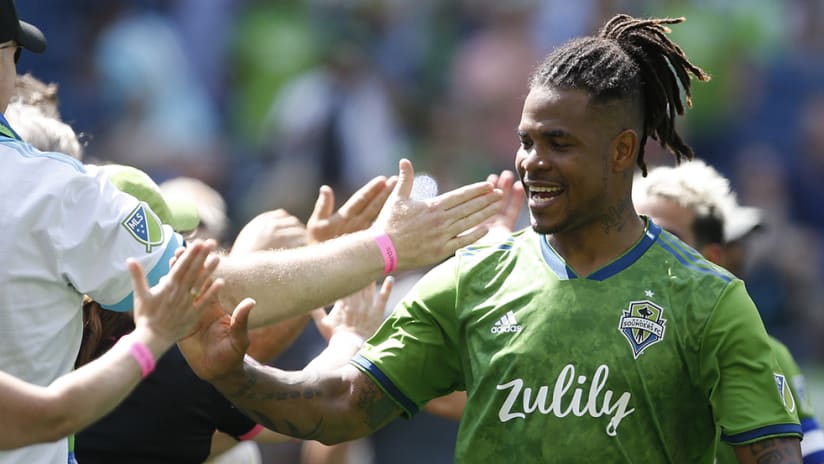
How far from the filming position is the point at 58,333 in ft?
11.0

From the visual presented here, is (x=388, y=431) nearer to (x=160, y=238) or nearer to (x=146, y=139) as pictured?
(x=146, y=139)

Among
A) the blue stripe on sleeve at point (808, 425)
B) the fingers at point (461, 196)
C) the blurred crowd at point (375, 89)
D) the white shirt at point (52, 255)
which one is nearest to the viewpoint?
the white shirt at point (52, 255)

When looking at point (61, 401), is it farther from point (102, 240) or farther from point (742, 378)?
point (742, 378)

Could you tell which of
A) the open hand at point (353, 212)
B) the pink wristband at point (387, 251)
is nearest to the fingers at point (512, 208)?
the open hand at point (353, 212)

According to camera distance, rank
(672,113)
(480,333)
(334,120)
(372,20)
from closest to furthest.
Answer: (480,333) → (672,113) → (334,120) → (372,20)

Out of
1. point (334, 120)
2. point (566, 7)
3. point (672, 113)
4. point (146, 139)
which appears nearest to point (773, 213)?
point (566, 7)

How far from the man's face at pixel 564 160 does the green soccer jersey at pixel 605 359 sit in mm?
150

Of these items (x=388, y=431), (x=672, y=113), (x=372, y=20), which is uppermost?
(x=672, y=113)

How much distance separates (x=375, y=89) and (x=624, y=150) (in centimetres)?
638

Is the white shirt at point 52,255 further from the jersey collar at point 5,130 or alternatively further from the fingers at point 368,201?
the fingers at point 368,201

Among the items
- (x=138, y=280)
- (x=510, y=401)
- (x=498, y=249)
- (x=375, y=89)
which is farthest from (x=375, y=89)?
(x=138, y=280)

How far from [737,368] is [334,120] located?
656 cm

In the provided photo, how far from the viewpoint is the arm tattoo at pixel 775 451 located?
3295mm

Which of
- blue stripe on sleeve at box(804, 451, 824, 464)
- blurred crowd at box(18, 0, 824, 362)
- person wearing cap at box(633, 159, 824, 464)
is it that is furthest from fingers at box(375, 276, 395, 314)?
blurred crowd at box(18, 0, 824, 362)
